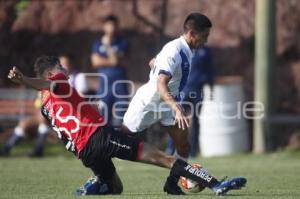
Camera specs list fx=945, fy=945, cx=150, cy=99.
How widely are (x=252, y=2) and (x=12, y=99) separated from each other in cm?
529

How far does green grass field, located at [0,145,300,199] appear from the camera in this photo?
10.0m

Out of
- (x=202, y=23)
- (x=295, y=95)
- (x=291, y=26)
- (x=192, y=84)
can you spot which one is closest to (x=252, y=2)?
(x=291, y=26)

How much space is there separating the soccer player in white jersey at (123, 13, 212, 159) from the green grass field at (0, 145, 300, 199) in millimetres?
737

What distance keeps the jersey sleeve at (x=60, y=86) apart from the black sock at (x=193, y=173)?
132 centimetres

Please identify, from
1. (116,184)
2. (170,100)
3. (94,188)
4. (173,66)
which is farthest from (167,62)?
(94,188)

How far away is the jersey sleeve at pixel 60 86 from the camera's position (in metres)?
9.44

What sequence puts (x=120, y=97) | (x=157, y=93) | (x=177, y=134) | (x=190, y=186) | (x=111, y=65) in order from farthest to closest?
(x=120, y=97), (x=111, y=65), (x=177, y=134), (x=157, y=93), (x=190, y=186)

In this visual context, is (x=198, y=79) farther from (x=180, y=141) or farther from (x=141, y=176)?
(x=180, y=141)

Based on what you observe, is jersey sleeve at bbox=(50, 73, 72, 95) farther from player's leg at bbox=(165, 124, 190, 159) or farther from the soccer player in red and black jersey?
player's leg at bbox=(165, 124, 190, 159)

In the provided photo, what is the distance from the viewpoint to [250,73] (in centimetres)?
1930

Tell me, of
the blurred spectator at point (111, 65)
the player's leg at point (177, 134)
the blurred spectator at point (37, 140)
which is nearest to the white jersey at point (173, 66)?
the player's leg at point (177, 134)

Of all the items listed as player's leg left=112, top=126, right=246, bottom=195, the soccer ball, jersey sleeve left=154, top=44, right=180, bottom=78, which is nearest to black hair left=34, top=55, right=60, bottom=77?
player's leg left=112, top=126, right=246, bottom=195

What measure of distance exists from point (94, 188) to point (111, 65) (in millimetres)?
7024

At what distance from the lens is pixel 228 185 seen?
926cm
